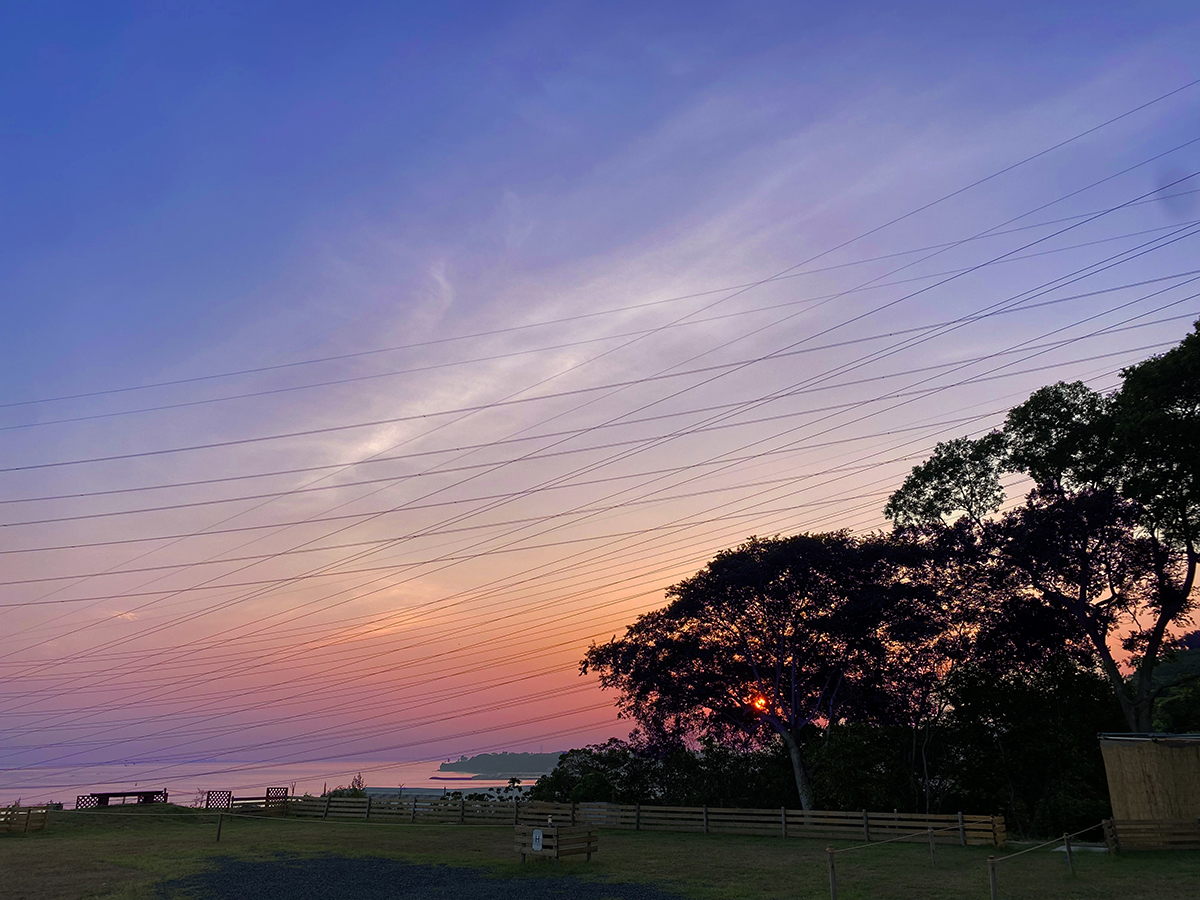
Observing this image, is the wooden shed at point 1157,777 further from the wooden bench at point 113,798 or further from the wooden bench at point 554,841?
the wooden bench at point 113,798

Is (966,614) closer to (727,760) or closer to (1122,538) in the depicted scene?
(1122,538)

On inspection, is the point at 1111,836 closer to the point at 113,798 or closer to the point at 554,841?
the point at 554,841

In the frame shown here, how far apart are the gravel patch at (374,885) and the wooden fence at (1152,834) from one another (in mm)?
15400

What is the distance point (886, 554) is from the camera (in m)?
41.5

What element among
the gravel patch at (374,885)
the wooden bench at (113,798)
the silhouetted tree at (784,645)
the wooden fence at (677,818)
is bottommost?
the wooden fence at (677,818)

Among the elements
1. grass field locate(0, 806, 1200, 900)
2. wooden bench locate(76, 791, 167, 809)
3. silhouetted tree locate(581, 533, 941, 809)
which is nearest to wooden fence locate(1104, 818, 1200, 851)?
grass field locate(0, 806, 1200, 900)

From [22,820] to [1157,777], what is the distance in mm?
47786

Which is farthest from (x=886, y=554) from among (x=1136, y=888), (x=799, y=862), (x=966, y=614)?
(x=1136, y=888)

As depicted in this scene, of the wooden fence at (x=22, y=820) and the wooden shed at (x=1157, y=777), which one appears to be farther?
the wooden fence at (x=22, y=820)

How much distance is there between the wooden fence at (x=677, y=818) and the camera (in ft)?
102

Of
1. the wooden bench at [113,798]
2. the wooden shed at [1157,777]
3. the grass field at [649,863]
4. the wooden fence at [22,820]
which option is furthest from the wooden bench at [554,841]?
the wooden bench at [113,798]

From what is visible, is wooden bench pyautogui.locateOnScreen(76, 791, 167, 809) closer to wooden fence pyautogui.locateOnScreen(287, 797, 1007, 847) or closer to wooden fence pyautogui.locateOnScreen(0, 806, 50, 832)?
wooden fence pyautogui.locateOnScreen(0, 806, 50, 832)

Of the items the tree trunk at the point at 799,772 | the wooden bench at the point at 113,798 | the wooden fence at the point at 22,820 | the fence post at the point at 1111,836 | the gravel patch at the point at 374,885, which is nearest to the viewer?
the gravel patch at the point at 374,885

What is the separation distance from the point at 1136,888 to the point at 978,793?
22617mm
